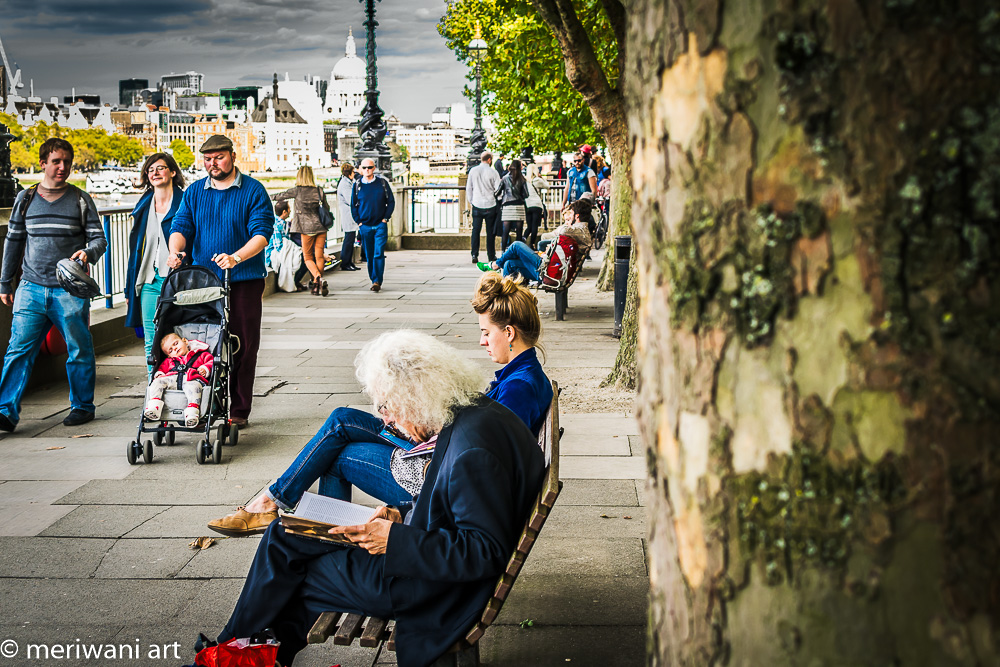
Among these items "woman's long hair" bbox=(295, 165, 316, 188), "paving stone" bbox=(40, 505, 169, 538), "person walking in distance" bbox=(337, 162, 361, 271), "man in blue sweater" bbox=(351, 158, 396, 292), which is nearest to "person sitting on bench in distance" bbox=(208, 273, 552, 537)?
"paving stone" bbox=(40, 505, 169, 538)

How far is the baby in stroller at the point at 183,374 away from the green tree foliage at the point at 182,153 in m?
77.0

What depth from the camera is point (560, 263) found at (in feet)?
38.3

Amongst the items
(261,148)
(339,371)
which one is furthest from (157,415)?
(261,148)

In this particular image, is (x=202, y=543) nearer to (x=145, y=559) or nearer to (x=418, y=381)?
(x=145, y=559)

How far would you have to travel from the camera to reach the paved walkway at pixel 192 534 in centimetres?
380

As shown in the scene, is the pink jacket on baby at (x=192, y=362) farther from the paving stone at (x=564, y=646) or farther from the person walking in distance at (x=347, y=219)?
the person walking in distance at (x=347, y=219)

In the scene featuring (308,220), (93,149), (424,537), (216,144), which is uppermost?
(93,149)

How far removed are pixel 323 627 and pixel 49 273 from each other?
5.10 metres

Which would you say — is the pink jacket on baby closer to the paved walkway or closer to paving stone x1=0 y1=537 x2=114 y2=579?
the paved walkway

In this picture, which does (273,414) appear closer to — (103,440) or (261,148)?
(103,440)

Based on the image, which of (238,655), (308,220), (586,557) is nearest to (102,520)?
(238,655)

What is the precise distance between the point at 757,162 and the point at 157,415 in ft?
17.2

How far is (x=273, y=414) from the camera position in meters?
7.67

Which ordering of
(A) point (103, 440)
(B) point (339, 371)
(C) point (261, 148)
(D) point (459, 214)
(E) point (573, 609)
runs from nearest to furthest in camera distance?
(E) point (573, 609), (A) point (103, 440), (B) point (339, 371), (D) point (459, 214), (C) point (261, 148)
